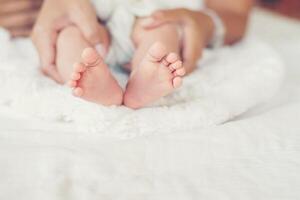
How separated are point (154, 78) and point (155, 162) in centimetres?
15

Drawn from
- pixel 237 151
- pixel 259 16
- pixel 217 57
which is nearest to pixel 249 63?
pixel 217 57

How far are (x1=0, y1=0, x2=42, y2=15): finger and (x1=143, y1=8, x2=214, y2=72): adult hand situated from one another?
1.49 ft

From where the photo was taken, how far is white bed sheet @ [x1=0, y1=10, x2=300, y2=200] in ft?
1.80

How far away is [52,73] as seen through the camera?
33.9 inches

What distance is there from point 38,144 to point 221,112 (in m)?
0.31

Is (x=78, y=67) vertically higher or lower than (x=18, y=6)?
Answer: higher

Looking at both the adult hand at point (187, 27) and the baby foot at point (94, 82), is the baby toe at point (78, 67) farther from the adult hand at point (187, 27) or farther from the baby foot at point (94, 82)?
the adult hand at point (187, 27)

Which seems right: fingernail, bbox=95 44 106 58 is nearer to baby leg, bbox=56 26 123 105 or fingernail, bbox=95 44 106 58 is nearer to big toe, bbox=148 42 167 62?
baby leg, bbox=56 26 123 105

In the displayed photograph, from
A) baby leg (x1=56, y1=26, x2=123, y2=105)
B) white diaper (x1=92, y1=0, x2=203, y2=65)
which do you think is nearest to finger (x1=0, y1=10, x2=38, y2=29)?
white diaper (x1=92, y1=0, x2=203, y2=65)

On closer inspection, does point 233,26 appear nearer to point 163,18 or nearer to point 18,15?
point 163,18

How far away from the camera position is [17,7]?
1.21m

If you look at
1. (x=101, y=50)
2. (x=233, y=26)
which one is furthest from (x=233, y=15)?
(x=101, y=50)

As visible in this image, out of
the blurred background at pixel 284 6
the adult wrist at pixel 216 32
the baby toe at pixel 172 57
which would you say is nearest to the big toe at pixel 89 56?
the baby toe at pixel 172 57

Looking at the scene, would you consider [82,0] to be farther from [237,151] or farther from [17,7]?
[237,151]
